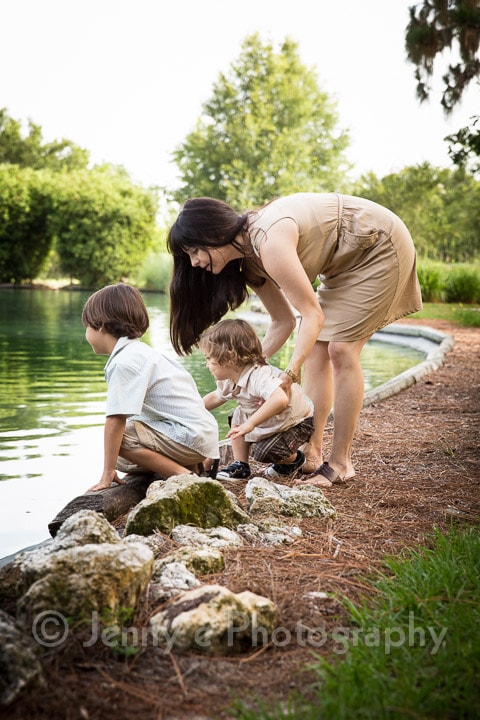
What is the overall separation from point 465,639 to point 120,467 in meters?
2.30

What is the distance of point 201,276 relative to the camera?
370 centimetres

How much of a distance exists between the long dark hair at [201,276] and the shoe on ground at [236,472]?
2.14ft

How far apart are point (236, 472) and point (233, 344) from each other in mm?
676

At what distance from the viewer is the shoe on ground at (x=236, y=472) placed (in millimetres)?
3789

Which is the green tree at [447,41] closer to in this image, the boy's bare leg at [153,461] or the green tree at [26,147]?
the boy's bare leg at [153,461]

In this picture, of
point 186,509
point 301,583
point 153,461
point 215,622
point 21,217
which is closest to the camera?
point 215,622

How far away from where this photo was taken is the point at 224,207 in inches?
132

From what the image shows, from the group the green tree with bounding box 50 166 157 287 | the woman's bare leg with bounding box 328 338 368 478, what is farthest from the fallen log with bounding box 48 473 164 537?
the green tree with bounding box 50 166 157 287

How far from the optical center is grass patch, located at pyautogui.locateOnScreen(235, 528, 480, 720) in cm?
153

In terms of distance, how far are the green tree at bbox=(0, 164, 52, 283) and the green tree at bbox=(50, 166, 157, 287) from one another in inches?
43.5

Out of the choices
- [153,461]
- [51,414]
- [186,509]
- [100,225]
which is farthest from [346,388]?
[100,225]

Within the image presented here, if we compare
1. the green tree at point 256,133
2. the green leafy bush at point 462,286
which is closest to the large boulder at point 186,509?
the green leafy bush at point 462,286

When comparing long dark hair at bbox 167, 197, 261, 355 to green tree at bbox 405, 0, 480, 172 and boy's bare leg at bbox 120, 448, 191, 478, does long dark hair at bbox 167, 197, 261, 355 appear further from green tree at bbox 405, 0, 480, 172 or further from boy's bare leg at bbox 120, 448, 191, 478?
green tree at bbox 405, 0, 480, 172

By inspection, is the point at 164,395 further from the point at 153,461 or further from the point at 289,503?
the point at 289,503
